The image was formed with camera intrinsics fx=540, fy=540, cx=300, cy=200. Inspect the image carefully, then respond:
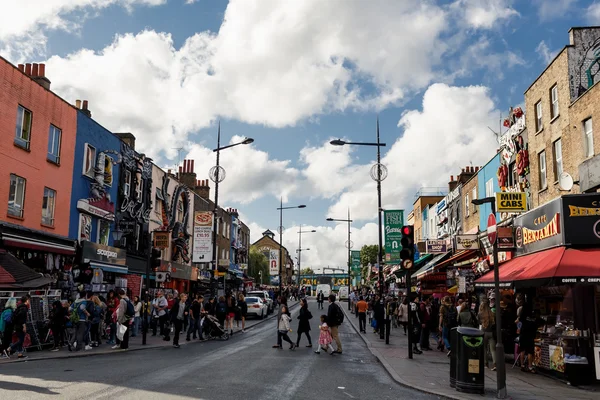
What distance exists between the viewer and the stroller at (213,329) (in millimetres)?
21641

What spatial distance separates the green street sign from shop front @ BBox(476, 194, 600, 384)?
9.60 meters

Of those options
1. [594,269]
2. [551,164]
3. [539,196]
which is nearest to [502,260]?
[539,196]

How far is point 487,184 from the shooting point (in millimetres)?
25875

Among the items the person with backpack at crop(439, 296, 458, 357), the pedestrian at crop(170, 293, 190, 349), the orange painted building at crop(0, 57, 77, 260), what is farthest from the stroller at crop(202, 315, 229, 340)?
the person with backpack at crop(439, 296, 458, 357)

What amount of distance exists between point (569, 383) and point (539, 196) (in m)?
9.70

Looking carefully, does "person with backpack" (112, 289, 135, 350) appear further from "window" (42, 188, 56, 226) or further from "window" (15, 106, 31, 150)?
"window" (15, 106, 31, 150)

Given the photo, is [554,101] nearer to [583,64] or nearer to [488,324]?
[583,64]

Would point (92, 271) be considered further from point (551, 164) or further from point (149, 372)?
point (551, 164)

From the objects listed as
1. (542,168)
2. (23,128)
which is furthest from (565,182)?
(23,128)

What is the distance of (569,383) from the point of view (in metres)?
11.8

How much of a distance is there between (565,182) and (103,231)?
69.1ft

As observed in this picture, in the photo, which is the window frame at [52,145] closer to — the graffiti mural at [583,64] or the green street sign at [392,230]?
the green street sign at [392,230]

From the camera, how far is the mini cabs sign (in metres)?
19.2

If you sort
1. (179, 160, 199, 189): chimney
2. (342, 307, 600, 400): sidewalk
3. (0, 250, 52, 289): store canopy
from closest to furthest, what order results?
(342, 307, 600, 400): sidewalk → (0, 250, 52, 289): store canopy → (179, 160, 199, 189): chimney
